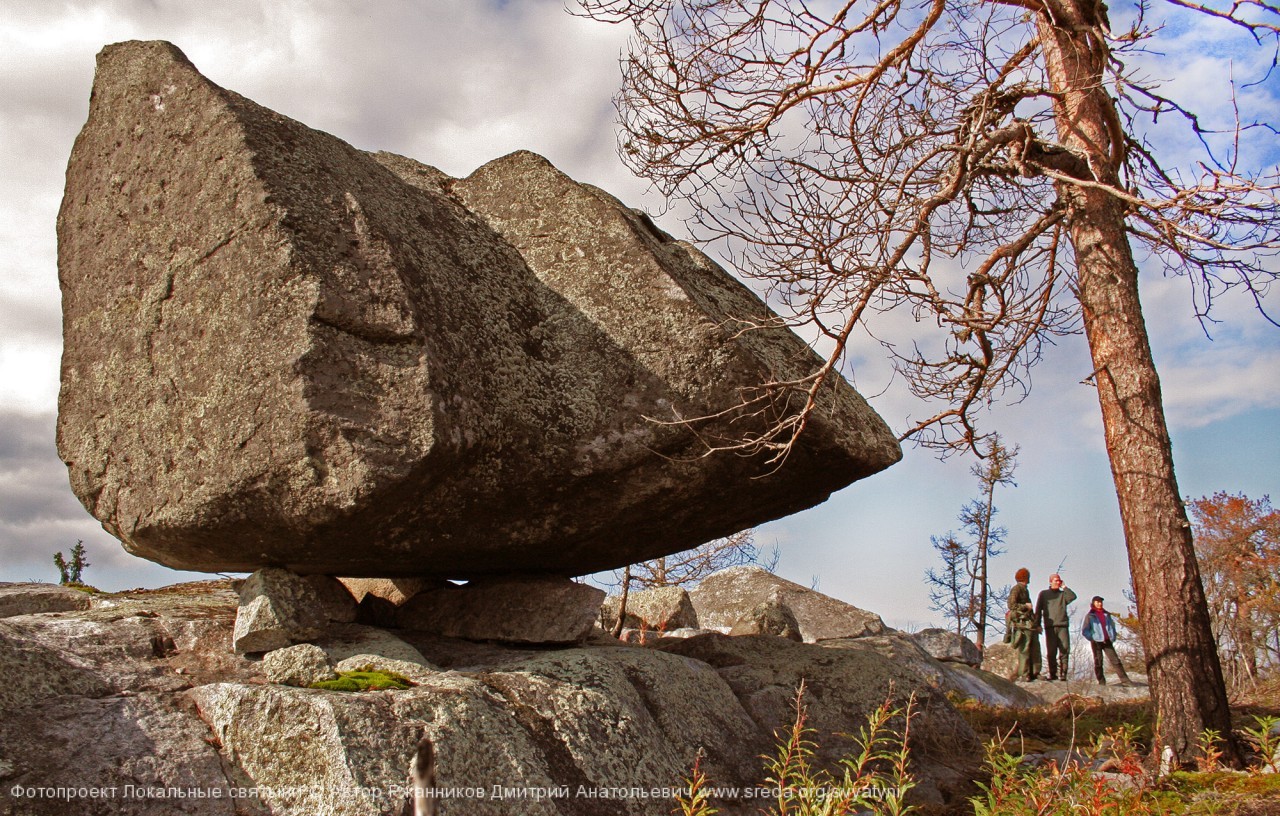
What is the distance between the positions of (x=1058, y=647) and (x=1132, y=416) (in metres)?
8.46

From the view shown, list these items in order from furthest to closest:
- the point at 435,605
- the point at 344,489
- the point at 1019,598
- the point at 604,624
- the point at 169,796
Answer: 1. the point at 1019,598
2. the point at 604,624
3. the point at 435,605
4. the point at 344,489
5. the point at 169,796

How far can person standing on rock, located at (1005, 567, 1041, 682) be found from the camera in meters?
14.6

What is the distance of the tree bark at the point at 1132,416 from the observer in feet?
22.6

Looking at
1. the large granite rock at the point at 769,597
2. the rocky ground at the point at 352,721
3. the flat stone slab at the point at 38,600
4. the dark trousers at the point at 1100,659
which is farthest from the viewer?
the dark trousers at the point at 1100,659

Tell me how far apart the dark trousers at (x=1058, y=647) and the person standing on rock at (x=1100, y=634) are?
431mm

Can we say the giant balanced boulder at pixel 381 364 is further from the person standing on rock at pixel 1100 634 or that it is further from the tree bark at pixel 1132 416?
the person standing on rock at pixel 1100 634

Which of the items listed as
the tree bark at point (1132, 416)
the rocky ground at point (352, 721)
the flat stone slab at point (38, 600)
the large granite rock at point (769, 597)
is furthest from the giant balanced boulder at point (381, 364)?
the large granite rock at point (769, 597)

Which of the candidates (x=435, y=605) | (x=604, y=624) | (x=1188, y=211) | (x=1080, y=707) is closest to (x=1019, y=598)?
(x=1080, y=707)

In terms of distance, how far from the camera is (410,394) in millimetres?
5344

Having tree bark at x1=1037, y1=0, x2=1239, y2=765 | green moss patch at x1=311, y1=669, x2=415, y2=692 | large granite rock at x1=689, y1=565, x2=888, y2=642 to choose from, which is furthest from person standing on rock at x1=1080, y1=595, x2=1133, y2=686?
green moss patch at x1=311, y1=669, x2=415, y2=692

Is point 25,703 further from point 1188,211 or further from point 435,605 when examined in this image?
point 1188,211

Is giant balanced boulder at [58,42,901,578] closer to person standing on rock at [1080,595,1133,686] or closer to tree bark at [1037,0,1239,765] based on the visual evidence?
tree bark at [1037,0,1239,765]

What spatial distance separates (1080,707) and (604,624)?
527 cm

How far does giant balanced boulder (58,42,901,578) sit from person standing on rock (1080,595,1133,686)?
8.99 metres
